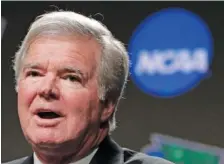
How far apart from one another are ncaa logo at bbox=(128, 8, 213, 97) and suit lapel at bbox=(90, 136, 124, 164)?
119 centimetres

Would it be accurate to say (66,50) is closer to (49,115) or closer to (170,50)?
(49,115)

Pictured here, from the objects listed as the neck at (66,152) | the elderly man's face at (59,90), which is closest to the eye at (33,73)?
the elderly man's face at (59,90)

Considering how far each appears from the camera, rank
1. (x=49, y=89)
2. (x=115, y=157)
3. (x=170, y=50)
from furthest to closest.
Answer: (x=170, y=50) → (x=115, y=157) → (x=49, y=89)

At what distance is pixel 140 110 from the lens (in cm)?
214

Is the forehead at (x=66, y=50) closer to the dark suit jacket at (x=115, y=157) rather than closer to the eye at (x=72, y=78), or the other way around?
the eye at (x=72, y=78)

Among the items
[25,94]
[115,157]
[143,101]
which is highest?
[25,94]

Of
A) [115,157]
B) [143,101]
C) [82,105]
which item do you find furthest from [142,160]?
[143,101]

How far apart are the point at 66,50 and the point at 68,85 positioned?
2.1 inches

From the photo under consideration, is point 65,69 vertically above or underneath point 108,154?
above

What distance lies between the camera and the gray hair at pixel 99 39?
2.68 feet

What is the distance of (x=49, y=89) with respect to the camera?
0.78m

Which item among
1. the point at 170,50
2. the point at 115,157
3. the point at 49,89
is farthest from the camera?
the point at 170,50

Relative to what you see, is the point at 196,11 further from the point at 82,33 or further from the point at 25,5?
the point at 82,33

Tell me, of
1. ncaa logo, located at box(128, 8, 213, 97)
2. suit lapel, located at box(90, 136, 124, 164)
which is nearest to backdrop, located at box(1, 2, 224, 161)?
ncaa logo, located at box(128, 8, 213, 97)
